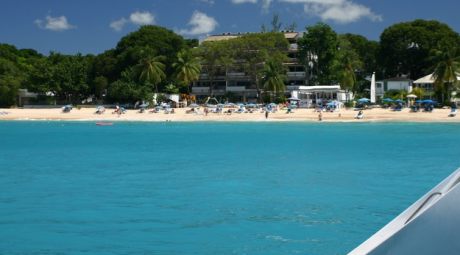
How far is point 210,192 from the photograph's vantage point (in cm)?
1872

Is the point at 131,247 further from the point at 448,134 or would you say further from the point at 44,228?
the point at 448,134

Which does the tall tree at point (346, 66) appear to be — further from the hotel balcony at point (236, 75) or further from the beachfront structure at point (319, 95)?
the hotel balcony at point (236, 75)

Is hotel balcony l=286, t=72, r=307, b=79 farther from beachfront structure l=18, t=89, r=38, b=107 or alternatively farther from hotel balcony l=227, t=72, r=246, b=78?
beachfront structure l=18, t=89, r=38, b=107

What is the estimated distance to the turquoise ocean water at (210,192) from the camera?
12664 millimetres

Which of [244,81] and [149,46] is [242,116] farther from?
[149,46]

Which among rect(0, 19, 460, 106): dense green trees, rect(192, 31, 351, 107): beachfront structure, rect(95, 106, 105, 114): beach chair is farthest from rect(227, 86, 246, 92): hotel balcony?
rect(95, 106, 105, 114): beach chair

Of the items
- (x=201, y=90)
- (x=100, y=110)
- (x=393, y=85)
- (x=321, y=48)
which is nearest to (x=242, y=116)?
(x=100, y=110)

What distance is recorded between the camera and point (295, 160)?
28.1 metres

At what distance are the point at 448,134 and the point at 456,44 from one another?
141ft

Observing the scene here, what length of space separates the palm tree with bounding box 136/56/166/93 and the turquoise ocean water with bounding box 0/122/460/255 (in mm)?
34423

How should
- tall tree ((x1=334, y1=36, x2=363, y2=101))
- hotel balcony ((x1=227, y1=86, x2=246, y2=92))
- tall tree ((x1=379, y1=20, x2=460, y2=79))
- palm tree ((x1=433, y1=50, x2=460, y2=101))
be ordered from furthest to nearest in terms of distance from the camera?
hotel balcony ((x1=227, y1=86, x2=246, y2=92)), tall tree ((x1=379, y1=20, x2=460, y2=79)), tall tree ((x1=334, y1=36, x2=363, y2=101)), palm tree ((x1=433, y1=50, x2=460, y2=101))

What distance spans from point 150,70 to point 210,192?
56.4 meters

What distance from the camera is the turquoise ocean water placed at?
1266cm

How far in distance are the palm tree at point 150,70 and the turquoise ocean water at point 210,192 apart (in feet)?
113
